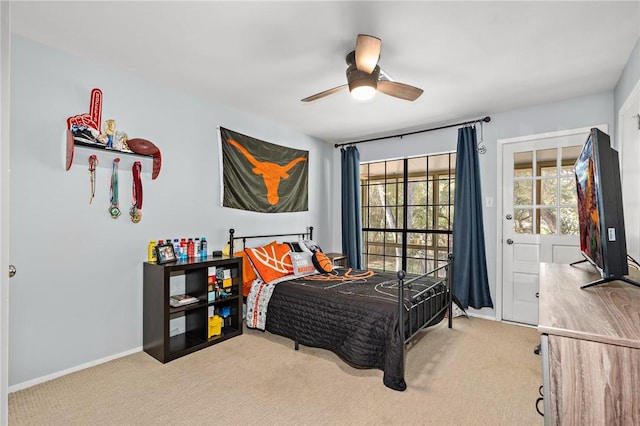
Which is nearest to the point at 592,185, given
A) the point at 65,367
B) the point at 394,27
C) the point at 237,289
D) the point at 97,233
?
the point at 394,27

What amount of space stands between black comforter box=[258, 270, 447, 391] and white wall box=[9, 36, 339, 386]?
1222 mm

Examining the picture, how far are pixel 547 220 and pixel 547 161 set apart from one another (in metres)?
0.64

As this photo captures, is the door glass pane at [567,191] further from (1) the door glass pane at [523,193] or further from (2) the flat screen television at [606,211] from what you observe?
(2) the flat screen television at [606,211]

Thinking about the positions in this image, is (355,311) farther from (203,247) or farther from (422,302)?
→ (203,247)

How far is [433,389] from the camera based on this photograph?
228 centimetres

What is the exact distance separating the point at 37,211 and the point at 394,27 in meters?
2.78

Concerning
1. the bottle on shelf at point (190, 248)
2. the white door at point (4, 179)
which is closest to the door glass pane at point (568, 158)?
the bottle on shelf at point (190, 248)

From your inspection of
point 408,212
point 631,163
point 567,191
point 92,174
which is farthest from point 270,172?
point 631,163

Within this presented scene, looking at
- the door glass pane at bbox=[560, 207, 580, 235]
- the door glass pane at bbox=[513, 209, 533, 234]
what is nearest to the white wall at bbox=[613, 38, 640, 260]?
the door glass pane at bbox=[560, 207, 580, 235]

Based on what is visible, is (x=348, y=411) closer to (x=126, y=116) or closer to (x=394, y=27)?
(x=394, y=27)

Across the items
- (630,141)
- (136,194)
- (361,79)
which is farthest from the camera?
(136,194)

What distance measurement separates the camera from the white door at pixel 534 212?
3.41m

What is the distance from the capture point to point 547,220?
353 centimetres

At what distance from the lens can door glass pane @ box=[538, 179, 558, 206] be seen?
3494mm
